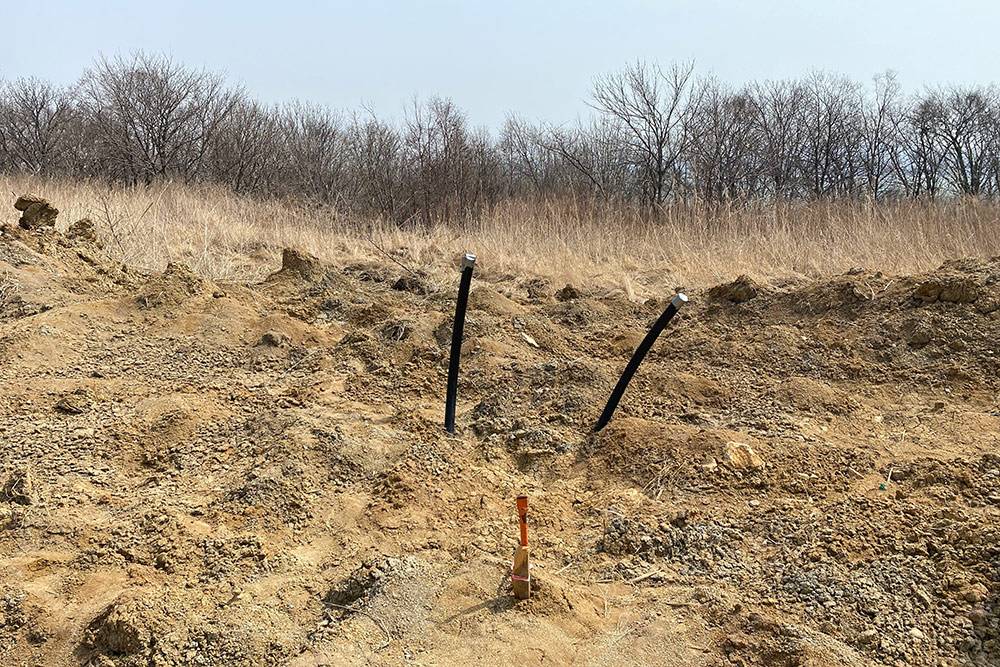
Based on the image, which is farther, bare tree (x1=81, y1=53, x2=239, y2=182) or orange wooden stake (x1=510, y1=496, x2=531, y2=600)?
bare tree (x1=81, y1=53, x2=239, y2=182)

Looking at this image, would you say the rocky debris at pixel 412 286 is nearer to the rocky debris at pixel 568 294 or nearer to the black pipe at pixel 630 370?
the rocky debris at pixel 568 294

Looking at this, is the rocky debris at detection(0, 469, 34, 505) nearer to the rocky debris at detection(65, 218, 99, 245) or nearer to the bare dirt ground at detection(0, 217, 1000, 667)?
the bare dirt ground at detection(0, 217, 1000, 667)

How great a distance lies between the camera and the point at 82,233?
665 cm

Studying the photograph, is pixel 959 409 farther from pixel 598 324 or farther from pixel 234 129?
pixel 234 129

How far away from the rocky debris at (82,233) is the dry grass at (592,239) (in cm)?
33

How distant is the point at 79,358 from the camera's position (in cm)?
405

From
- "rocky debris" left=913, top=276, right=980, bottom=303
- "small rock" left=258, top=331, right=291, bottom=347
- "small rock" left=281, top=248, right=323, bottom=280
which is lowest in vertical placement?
"small rock" left=258, top=331, right=291, bottom=347

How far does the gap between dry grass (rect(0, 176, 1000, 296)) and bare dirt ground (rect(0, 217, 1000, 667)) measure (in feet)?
7.29

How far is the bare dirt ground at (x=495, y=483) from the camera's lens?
2086 millimetres

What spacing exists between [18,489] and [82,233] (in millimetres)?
4588

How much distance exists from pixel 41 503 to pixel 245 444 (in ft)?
2.51

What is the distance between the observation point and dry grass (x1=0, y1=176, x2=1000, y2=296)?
7.17 m

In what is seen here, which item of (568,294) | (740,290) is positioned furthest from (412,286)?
(740,290)

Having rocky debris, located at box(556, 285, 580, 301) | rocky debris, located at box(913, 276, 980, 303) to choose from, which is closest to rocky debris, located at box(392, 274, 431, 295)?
rocky debris, located at box(556, 285, 580, 301)
